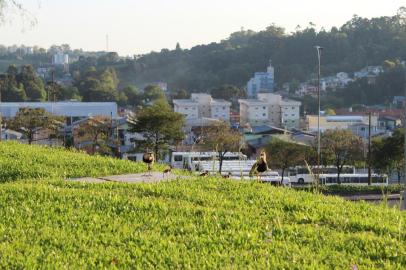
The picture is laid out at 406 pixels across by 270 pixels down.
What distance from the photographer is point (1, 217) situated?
4277 millimetres

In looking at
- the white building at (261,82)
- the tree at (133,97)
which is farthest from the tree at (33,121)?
the white building at (261,82)

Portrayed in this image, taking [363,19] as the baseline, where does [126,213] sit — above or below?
below

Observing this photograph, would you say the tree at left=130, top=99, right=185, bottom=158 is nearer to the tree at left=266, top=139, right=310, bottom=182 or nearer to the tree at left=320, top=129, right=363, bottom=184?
the tree at left=266, top=139, right=310, bottom=182

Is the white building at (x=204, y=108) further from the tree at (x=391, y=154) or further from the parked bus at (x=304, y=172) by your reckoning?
the tree at (x=391, y=154)

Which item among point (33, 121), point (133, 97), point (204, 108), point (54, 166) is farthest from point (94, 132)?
point (133, 97)

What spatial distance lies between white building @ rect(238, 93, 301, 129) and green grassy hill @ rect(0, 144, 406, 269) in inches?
1728

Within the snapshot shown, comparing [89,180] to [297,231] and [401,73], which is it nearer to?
[297,231]

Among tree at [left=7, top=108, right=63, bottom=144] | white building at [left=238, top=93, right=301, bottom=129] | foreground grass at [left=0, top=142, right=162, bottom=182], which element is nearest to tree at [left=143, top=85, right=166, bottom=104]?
white building at [left=238, top=93, right=301, bottom=129]

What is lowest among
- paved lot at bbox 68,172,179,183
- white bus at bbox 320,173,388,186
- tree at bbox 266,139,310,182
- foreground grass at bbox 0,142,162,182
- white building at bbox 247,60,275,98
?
white bus at bbox 320,173,388,186

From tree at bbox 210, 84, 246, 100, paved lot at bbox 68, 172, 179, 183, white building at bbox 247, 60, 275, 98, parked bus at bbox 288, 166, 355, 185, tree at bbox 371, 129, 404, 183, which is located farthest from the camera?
white building at bbox 247, 60, 275, 98

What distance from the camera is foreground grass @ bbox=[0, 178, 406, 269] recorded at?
331 cm

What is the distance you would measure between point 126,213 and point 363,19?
3373 inches

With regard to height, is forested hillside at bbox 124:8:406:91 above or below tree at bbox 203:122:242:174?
above

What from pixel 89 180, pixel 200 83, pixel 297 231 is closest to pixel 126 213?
pixel 297 231
